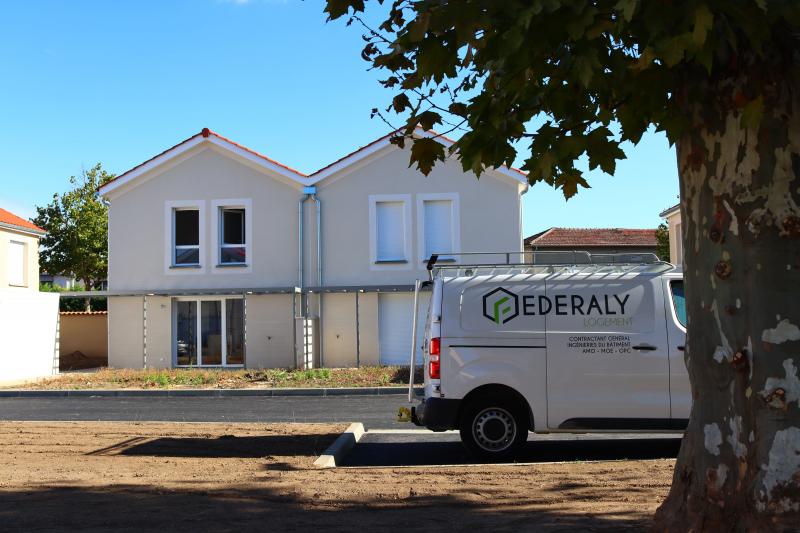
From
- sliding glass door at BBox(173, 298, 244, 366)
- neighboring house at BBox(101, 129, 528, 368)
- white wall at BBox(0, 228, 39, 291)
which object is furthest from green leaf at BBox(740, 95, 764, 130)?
white wall at BBox(0, 228, 39, 291)

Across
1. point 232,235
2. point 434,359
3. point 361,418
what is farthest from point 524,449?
point 232,235

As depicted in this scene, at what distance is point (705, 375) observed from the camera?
4.14 meters

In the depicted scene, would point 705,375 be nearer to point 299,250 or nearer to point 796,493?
point 796,493

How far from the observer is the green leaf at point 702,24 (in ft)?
11.3

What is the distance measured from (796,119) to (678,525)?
2113 millimetres

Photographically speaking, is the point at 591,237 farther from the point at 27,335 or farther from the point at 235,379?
the point at 27,335

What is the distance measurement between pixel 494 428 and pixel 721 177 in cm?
479

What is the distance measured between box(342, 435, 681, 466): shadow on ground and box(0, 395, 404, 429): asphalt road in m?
1.80

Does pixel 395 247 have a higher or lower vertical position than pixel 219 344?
higher

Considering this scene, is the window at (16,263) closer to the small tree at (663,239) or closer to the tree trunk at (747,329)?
the small tree at (663,239)

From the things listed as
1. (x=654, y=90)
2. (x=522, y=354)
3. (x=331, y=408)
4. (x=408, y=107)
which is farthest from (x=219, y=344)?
(x=654, y=90)

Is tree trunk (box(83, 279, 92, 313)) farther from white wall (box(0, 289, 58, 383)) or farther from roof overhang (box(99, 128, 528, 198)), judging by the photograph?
roof overhang (box(99, 128, 528, 198))

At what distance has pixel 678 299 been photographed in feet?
27.6

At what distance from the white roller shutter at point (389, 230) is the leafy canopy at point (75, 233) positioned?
21179 millimetres
